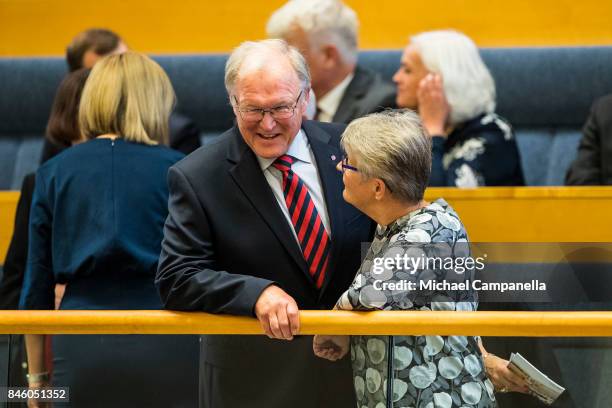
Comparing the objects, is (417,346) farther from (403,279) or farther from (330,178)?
(330,178)

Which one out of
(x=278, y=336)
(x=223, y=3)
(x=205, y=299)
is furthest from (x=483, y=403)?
(x=223, y=3)

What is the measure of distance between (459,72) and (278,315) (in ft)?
6.20

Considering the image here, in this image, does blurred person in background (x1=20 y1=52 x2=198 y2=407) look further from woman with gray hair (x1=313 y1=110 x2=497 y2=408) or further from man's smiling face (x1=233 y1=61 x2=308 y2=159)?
woman with gray hair (x1=313 y1=110 x2=497 y2=408)

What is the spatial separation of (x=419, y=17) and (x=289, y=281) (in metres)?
3.07

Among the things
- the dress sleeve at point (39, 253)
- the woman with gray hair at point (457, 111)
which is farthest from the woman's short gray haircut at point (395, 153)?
the woman with gray hair at point (457, 111)

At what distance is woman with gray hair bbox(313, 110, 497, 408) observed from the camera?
7.23ft

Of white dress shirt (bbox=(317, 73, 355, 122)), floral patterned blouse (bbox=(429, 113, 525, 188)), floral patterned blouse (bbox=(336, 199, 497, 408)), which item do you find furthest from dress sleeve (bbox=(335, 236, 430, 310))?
white dress shirt (bbox=(317, 73, 355, 122))

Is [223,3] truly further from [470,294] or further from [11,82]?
Answer: [470,294]

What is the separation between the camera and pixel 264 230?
2475 mm

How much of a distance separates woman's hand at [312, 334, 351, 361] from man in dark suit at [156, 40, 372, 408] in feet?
0.05

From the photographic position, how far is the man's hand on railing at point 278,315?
2203mm

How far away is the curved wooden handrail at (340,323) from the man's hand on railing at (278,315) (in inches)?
1.0

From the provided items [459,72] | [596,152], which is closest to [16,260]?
[459,72]

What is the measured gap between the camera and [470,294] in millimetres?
2309
